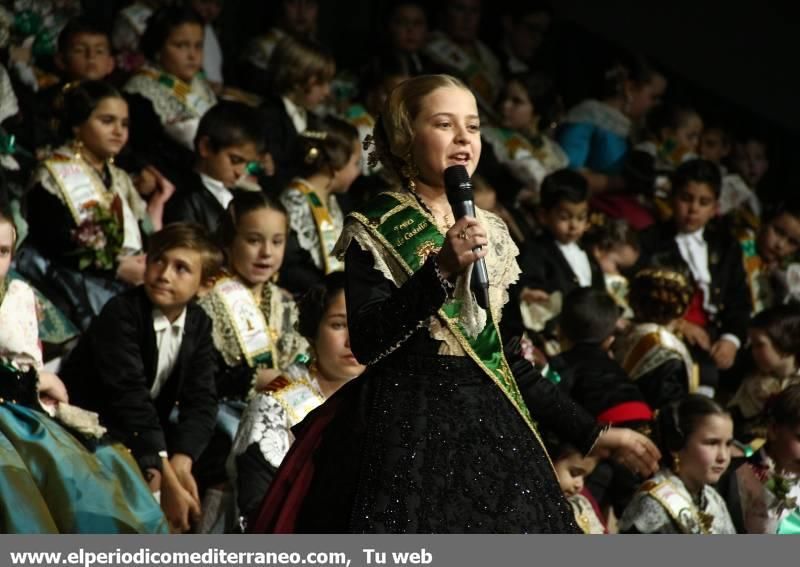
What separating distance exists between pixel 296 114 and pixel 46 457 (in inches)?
136

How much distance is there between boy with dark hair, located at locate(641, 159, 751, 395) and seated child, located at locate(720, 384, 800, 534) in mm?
2143

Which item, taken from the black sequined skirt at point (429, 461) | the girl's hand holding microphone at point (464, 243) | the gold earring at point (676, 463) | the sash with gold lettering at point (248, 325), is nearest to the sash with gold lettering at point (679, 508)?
the gold earring at point (676, 463)

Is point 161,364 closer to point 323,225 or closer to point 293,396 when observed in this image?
point 293,396

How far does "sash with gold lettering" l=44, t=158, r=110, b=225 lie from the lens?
5.58 m

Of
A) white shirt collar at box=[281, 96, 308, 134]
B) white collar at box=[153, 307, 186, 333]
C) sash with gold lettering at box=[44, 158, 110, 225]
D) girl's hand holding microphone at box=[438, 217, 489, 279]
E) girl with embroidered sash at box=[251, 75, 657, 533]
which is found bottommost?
white collar at box=[153, 307, 186, 333]

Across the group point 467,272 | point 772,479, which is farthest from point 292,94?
point 467,272

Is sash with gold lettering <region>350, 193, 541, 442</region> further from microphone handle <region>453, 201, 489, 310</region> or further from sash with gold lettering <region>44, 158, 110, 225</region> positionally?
sash with gold lettering <region>44, 158, 110, 225</region>

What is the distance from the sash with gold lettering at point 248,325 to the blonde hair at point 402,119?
2141 mm

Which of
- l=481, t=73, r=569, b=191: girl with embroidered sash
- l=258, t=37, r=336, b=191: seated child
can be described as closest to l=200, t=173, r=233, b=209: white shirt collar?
l=258, t=37, r=336, b=191: seated child

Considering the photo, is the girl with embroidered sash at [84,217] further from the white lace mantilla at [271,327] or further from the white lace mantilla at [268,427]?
the white lace mantilla at [268,427]

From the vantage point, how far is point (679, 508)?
5.11 m

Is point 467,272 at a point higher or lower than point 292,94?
higher
